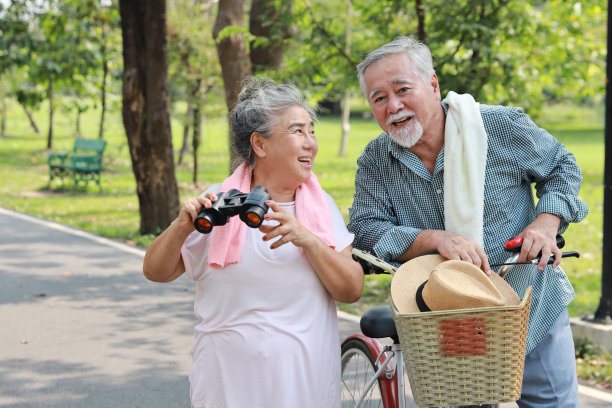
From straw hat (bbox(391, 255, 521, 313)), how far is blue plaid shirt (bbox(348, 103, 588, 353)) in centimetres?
33

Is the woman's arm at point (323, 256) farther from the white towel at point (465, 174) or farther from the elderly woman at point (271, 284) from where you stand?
the white towel at point (465, 174)

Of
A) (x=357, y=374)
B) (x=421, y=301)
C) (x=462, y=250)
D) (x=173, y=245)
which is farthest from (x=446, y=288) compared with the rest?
(x=357, y=374)

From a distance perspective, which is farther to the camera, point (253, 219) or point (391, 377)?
point (391, 377)

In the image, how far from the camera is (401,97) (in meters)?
2.93

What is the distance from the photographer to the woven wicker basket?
89.0 inches

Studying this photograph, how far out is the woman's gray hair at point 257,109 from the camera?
292 centimetres

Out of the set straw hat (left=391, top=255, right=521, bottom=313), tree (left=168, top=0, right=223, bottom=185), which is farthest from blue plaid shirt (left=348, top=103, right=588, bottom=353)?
tree (left=168, top=0, right=223, bottom=185)

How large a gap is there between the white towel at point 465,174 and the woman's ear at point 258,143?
0.68 m

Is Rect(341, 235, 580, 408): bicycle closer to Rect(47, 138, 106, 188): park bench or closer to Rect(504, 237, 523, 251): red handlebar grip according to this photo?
Rect(504, 237, 523, 251): red handlebar grip

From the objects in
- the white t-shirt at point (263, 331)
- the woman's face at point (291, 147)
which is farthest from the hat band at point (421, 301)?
the woman's face at point (291, 147)

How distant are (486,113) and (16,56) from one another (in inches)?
733

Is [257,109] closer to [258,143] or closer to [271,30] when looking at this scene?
[258,143]

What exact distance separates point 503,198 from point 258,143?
37.4 inches

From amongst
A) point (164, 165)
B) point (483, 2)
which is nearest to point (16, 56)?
point (164, 165)
